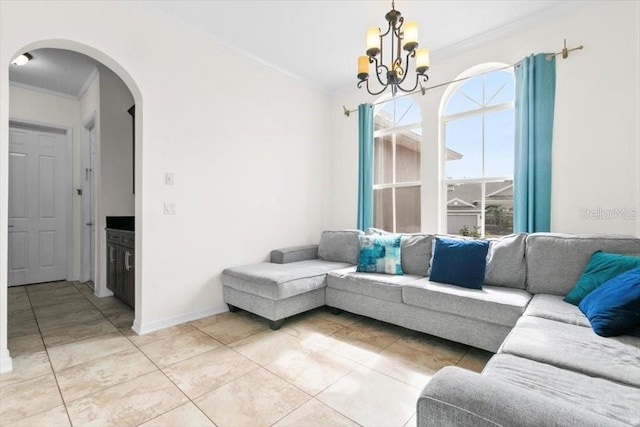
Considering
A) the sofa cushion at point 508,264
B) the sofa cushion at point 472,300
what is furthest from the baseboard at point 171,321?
the sofa cushion at point 508,264

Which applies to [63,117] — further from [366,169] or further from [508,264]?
[508,264]

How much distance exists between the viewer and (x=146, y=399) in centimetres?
176

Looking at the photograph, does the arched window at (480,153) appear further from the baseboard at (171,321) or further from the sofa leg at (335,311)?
the baseboard at (171,321)

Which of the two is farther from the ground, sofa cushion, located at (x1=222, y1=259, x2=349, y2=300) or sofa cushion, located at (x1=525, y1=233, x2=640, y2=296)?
sofa cushion, located at (x1=525, y1=233, x2=640, y2=296)

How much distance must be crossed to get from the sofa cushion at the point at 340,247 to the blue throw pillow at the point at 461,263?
1.12 metres

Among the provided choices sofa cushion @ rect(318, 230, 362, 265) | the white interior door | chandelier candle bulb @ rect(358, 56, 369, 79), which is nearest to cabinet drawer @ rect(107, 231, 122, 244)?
the white interior door

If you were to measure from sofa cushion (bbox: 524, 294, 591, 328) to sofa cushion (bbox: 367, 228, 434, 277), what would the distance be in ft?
3.21

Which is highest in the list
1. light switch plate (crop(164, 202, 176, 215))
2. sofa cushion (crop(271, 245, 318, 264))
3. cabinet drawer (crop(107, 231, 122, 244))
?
light switch plate (crop(164, 202, 176, 215))

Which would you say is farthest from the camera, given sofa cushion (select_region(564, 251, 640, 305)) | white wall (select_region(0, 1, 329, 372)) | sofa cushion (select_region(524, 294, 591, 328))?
white wall (select_region(0, 1, 329, 372))

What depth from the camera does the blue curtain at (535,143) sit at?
279cm

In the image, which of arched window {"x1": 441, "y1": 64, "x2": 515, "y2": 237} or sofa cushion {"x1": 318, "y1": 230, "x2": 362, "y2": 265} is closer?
arched window {"x1": 441, "y1": 64, "x2": 515, "y2": 237}

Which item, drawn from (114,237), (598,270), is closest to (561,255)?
(598,270)

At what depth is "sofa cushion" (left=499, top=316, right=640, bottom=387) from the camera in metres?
1.22

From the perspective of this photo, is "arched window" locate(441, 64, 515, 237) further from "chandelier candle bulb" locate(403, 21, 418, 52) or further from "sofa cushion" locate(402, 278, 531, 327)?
"chandelier candle bulb" locate(403, 21, 418, 52)
